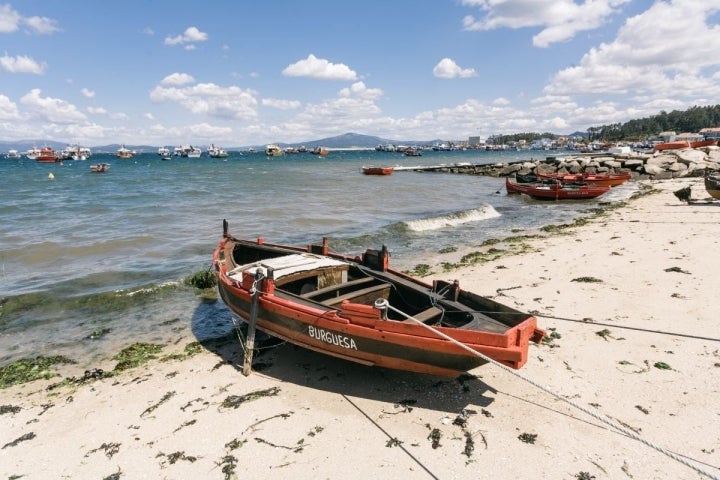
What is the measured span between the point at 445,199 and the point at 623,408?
32767 millimetres

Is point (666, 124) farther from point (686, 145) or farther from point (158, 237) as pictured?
point (158, 237)

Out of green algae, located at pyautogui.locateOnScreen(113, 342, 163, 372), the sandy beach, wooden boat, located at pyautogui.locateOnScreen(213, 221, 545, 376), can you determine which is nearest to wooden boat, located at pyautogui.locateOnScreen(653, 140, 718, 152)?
the sandy beach

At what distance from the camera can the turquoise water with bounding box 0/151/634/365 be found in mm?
10906

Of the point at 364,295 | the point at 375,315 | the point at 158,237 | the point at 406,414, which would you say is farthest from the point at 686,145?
the point at 406,414

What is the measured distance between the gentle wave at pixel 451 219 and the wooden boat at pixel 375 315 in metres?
14.4

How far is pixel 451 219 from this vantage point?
85.8ft

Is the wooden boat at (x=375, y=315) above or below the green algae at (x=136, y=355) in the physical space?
above

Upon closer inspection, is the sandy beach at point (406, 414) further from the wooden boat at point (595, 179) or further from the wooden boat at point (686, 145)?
the wooden boat at point (686, 145)

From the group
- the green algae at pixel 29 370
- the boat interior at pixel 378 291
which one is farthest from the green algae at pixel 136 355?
the boat interior at pixel 378 291

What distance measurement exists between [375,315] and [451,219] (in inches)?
807

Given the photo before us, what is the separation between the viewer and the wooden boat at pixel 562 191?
32.5m

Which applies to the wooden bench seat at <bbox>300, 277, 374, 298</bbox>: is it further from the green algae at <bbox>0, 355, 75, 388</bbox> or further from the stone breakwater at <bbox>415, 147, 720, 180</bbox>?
the stone breakwater at <bbox>415, 147, 720, 180</bbox>

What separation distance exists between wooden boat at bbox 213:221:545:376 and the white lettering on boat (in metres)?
0.02

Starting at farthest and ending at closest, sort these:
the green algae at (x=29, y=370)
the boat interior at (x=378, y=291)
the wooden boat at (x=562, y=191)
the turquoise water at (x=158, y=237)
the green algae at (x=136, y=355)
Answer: the wooden boat at (x=562, y=191)
the turquoise water at (x=158, y=237)
the green algae at (x=136, y=355)
the green algae at (x=29, y=370)
the boat interior at (x=378, y=291)
